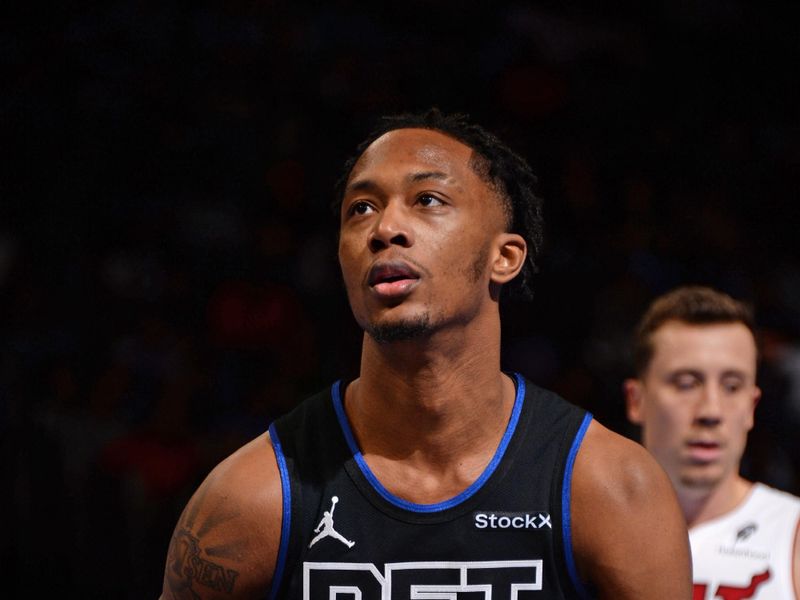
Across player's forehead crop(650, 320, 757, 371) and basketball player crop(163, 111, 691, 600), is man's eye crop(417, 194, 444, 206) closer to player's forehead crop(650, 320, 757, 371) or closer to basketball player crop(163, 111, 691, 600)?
basketball player crop(163, 111, 691, 600)

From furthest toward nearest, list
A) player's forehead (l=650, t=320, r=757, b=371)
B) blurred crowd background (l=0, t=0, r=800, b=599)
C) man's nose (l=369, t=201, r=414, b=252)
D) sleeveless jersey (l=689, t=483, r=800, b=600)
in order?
blurred crowd background (l=0, t=0, r=800, b=599)
player's forehead (l=650, t=320, r=757, b=371)
sleeveless jersey (l=689, t=483, r=800, b=600)
man's nose (l=369, t=201, r=414, b=252)

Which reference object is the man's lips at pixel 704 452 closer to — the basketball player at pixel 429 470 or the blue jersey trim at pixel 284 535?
the basketball player at pixel 429 470

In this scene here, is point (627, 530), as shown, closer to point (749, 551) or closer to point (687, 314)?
point (749, 551)

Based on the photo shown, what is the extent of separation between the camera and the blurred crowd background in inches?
209

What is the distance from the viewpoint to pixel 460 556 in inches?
90.3

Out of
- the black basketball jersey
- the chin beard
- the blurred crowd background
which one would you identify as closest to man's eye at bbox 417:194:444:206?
the chin beard


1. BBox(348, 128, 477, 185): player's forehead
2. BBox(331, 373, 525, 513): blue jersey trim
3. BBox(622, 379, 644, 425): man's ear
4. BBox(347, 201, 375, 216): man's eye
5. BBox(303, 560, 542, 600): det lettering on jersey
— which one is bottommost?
BBox(303, 560, 542, 600): det lettering on jersey

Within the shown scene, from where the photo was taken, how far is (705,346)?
10.8 ft

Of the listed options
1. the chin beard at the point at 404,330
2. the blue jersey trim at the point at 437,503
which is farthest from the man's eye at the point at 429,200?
the blue jersey trim at the point at 437,503

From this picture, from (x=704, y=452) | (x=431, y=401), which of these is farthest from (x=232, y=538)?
(x=704, y=452)

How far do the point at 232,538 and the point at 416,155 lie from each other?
38.0 inches

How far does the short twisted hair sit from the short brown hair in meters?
0.83

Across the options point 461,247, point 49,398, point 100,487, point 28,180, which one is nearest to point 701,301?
point 461,247

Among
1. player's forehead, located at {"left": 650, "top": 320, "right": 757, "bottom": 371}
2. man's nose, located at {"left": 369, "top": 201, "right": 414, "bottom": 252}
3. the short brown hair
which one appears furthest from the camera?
the short brown hair
